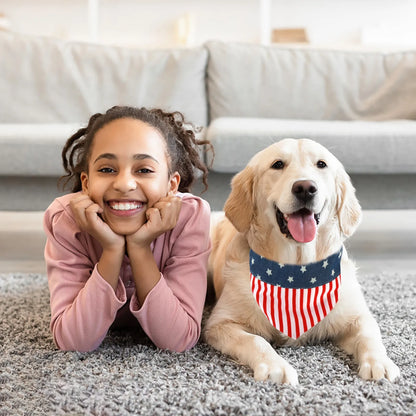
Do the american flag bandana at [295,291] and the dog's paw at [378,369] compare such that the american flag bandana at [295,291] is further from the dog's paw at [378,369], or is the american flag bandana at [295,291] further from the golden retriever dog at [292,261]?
the dog's paw at [378,369]

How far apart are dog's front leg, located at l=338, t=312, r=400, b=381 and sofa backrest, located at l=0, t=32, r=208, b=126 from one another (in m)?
2.26

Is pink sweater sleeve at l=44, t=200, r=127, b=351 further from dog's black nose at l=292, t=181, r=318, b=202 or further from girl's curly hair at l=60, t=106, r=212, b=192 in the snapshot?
dog's black nose at l=292, t=181, r=318, b=202

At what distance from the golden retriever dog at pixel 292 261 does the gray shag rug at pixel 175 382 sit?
7 cm

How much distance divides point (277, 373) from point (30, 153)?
74.3 inches

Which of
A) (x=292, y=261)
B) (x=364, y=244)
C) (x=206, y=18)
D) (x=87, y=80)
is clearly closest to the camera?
(x=292, y=261)

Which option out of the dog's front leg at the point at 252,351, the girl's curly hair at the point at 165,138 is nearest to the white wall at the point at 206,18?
the girl's curly hair at the point at 165,138

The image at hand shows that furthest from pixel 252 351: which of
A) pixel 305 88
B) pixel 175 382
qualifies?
pixel 305 88

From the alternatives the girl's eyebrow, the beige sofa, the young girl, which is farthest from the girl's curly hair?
the beige sofa

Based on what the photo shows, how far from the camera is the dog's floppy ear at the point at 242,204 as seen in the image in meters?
1.68

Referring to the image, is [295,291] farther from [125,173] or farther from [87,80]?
[87,80]

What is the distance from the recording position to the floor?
2781 mm

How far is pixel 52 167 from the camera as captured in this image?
2707 millimetres

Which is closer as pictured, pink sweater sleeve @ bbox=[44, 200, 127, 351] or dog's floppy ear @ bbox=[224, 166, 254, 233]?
pink sweater sleeve @ bbox=[44, 200, 127, 351]

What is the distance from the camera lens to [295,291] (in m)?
1.62
